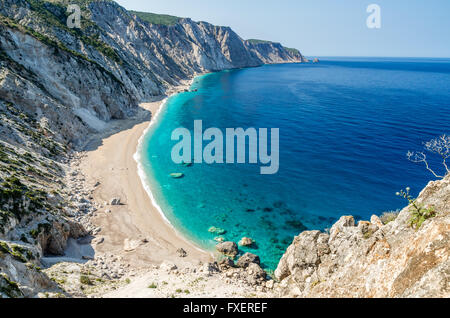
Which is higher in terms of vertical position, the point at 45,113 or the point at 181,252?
the point at 45,113

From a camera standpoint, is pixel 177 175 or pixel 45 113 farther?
pixel 45 113

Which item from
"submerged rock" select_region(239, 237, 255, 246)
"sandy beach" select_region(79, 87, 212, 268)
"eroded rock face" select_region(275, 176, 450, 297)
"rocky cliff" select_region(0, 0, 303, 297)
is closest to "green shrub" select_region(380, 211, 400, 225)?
"eroded rock face" select_region(275, 176, 450, 297)

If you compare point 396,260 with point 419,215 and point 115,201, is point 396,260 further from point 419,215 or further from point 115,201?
point 115,201

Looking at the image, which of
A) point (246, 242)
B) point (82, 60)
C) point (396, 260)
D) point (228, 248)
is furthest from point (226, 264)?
point (82, 60)

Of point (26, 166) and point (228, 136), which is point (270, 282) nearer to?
point (26, 166)

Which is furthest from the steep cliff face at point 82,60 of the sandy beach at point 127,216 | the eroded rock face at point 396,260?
the eroded rock face at point 396,260

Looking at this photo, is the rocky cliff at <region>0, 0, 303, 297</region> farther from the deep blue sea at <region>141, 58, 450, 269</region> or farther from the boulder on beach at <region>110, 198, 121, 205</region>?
the deep blue sea at <region>141, 58, 450, 269</region>
